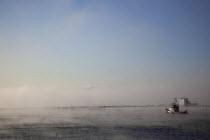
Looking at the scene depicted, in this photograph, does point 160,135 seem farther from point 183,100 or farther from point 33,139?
point 33,139

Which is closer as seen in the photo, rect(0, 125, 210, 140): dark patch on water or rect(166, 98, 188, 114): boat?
rect(0, 125, 210, 140): dark patch on water

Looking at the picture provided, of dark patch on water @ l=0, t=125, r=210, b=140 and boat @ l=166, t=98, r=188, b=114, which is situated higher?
boat @ l=166, t=98, r=188, b=114

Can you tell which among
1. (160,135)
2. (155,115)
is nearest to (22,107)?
(160,135)

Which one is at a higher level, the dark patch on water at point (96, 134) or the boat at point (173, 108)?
the boat at point (173, 108)

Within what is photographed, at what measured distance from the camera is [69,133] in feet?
22.5

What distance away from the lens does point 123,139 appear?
6031 millimetres

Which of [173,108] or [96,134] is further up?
[173,108]

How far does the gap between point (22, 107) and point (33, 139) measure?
0.71 meters

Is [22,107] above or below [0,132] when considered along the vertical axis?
above

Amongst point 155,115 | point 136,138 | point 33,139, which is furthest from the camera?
point 155,115

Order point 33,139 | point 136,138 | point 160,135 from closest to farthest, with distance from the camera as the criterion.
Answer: point 33,139
point 136,138
point 160,135

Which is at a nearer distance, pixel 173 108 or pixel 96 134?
pixel 96 134

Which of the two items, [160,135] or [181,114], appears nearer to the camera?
[160,135]

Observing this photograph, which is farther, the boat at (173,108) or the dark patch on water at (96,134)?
the boat at (173,108)
